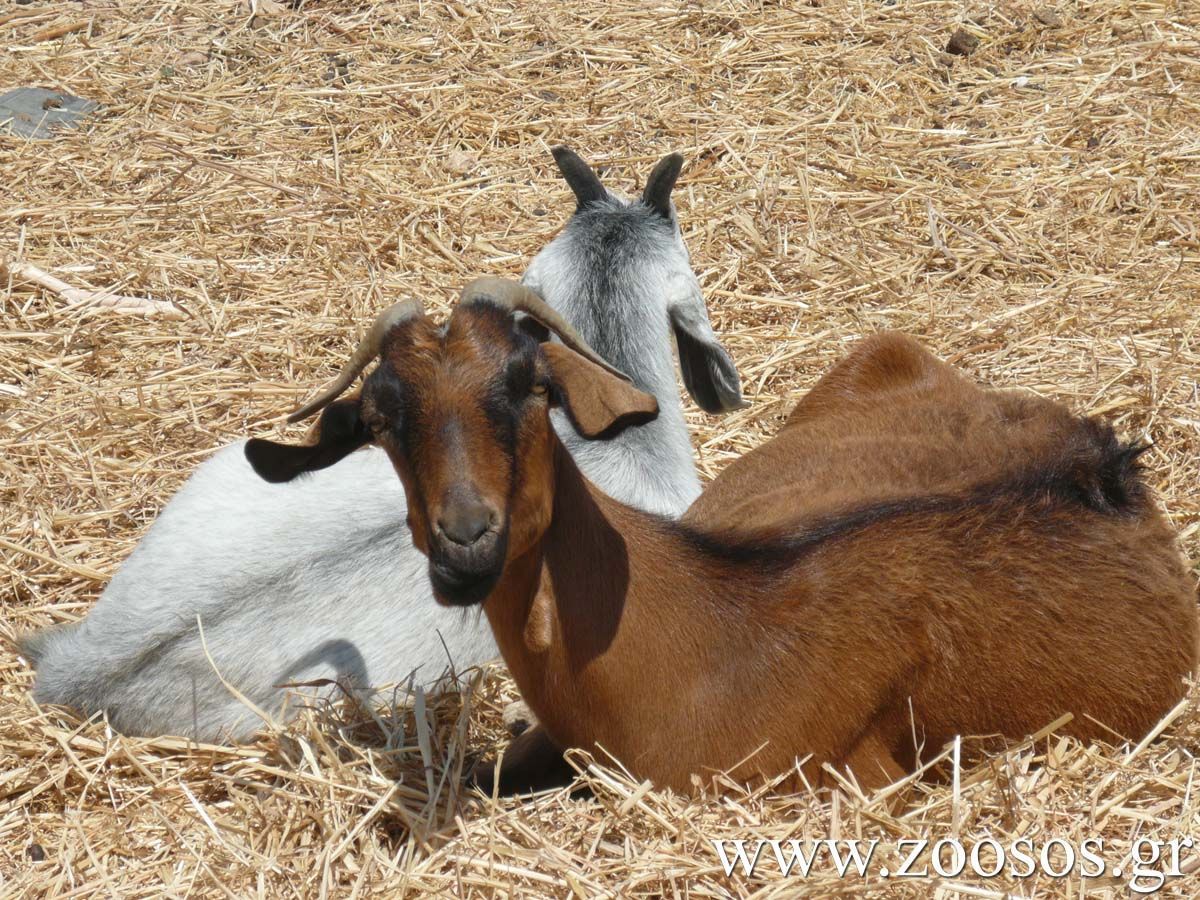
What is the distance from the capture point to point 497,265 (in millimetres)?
7457

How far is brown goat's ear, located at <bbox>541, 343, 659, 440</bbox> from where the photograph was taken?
3.51 metres

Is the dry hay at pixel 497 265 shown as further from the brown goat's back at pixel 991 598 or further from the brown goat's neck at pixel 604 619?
the brown goat's neck at pixel 604 619

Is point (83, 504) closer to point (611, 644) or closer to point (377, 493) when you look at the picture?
point (377, 493)

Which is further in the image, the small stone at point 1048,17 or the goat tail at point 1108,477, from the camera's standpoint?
the small stone at point 1048,17

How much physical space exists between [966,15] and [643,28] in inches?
79.5

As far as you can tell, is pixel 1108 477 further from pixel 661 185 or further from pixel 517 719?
pixel 661 185

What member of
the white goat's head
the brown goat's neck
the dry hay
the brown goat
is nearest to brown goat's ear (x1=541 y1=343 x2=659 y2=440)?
the brown goat

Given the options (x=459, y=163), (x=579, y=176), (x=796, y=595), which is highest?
(x=459, y=163)

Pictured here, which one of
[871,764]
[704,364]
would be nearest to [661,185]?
[704,364]

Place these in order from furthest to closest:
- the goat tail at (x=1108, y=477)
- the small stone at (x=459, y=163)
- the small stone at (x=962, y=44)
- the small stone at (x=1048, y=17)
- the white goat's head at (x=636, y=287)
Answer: the small stone at (x=1048, y=17)
the small stone at (x=962, y=44)
the small stone at (x=459, y=163)
the white goat's head at (x=636, y=287)
the goat tail at (x=1108, y=477)

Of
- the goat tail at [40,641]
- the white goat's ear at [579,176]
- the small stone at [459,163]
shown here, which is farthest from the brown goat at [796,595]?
the small stone at [459,163]

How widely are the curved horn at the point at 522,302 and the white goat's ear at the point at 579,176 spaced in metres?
2.07

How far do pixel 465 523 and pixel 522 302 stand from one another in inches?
25.7

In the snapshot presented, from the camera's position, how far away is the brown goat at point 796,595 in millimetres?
3521
